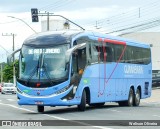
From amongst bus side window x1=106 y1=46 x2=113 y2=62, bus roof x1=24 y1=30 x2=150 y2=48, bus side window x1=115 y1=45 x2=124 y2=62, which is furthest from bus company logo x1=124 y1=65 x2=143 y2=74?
bus roof x1=24 y1=30 x2=150 y2=48

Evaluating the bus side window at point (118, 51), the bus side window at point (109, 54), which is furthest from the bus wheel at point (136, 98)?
the bus side window at point (109, 54)

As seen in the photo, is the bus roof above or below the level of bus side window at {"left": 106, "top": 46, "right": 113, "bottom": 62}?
above

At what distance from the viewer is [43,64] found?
883 inches

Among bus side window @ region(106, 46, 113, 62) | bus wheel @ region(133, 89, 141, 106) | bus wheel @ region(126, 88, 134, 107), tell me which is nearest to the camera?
bus side window @ region(106, 46, 113, 62)

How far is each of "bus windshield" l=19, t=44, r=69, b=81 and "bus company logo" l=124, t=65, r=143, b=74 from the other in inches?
286

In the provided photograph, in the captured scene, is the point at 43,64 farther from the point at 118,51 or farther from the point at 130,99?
the point at 130,99

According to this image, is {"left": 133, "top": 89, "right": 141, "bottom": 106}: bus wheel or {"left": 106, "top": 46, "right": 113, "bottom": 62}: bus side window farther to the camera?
{"left": 133, "top": 89, "right": 141, "bottom": 106}: bus wheel

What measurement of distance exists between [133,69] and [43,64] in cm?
910

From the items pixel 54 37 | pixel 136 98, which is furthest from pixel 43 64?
pixel 136 98

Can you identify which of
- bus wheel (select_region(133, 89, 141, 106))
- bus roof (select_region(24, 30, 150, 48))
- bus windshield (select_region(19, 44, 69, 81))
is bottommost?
bus wheel (select_region(133, 89, 141, 106))

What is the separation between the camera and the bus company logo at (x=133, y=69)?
29.2m

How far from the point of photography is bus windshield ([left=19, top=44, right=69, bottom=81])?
73.2ft

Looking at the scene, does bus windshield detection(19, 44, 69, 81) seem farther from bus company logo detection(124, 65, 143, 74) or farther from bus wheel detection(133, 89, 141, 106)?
bus wheel detection(133, 89, 141, 106)

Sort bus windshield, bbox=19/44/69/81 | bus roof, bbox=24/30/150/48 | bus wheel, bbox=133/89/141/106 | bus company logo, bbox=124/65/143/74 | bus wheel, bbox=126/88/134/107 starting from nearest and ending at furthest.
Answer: bus windshield, bbox=19/44/69/81, bus roof, bbox=24/30/150/48, bus company logo, bbox=124/65/143/74, bus wheel, bbox=126/88/134/107, bus wheel, bbox=133/89/141/106
